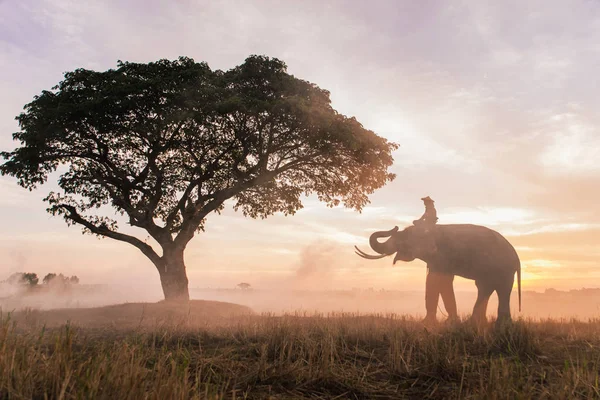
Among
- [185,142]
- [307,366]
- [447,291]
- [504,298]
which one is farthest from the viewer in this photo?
[185,142]

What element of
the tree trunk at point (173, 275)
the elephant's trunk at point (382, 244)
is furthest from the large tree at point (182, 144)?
the elephant's trunk at point (382, 244)

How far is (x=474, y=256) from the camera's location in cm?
1026

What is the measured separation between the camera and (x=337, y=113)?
21.0 metres

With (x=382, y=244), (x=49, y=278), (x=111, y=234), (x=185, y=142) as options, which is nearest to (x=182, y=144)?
(x=185, y=142)

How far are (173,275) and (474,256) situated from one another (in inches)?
608

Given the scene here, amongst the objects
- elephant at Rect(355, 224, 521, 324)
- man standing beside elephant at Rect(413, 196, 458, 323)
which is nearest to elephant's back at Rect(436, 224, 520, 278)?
elephant at Rect(355, 224, 521, 324)

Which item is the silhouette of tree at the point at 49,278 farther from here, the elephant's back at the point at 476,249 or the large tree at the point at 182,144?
the elephant's back at the point at 476,249

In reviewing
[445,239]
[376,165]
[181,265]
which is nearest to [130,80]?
[181,265]

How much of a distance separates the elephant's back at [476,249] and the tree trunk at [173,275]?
47.7ft

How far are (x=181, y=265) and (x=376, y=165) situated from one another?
10.8 m

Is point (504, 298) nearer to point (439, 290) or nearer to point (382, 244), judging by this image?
point (439, 290)

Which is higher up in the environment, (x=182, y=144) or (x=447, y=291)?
(x=182, y=144)

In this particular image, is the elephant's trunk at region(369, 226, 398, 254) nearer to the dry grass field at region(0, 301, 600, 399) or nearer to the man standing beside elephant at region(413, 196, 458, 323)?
the man standing beside elephant at region(413, 196, 458, 323)

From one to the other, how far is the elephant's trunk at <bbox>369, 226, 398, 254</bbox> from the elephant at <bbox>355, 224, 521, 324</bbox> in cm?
54
